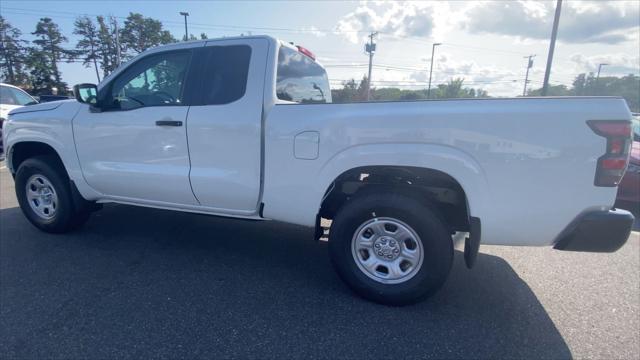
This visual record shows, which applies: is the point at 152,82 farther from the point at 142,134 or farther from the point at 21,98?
the point at 21,98

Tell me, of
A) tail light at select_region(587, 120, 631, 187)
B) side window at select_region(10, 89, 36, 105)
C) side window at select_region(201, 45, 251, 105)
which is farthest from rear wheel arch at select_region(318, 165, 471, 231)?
side window at select_region(10, 89, 36, 105)

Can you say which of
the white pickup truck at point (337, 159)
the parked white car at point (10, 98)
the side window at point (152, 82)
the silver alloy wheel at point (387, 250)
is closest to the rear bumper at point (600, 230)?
the white pickup truck at point (337, 159)

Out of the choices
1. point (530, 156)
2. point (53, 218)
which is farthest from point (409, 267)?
point (53, 218)

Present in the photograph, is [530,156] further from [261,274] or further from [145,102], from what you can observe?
[145,102]

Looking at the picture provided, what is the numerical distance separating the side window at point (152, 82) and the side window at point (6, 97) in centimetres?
804

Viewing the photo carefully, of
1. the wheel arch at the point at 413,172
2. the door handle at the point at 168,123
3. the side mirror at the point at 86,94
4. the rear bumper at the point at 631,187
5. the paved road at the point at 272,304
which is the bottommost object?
the paved road at the point at 272,304

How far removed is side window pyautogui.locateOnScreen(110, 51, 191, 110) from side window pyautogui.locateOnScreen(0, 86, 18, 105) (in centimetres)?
804

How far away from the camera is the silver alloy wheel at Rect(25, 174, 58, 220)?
3.92 meters

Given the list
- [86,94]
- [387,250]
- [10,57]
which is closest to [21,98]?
[86,94]

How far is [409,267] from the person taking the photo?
2.72 metres

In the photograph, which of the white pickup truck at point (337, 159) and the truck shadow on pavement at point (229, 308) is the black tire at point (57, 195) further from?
the truck shadow on pavement at point (229, 308)

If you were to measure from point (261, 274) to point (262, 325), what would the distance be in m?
0.76

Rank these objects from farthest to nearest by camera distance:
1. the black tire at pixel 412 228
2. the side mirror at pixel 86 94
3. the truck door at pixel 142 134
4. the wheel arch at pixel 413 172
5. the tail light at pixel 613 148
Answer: the side mirror at pixel 86 94, the truck door at pixel 142 134, the black tire at pixel 412 228, the wheel arch at pixel 413 172, the tail light at pixel 613 148

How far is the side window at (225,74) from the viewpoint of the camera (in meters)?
3.04
